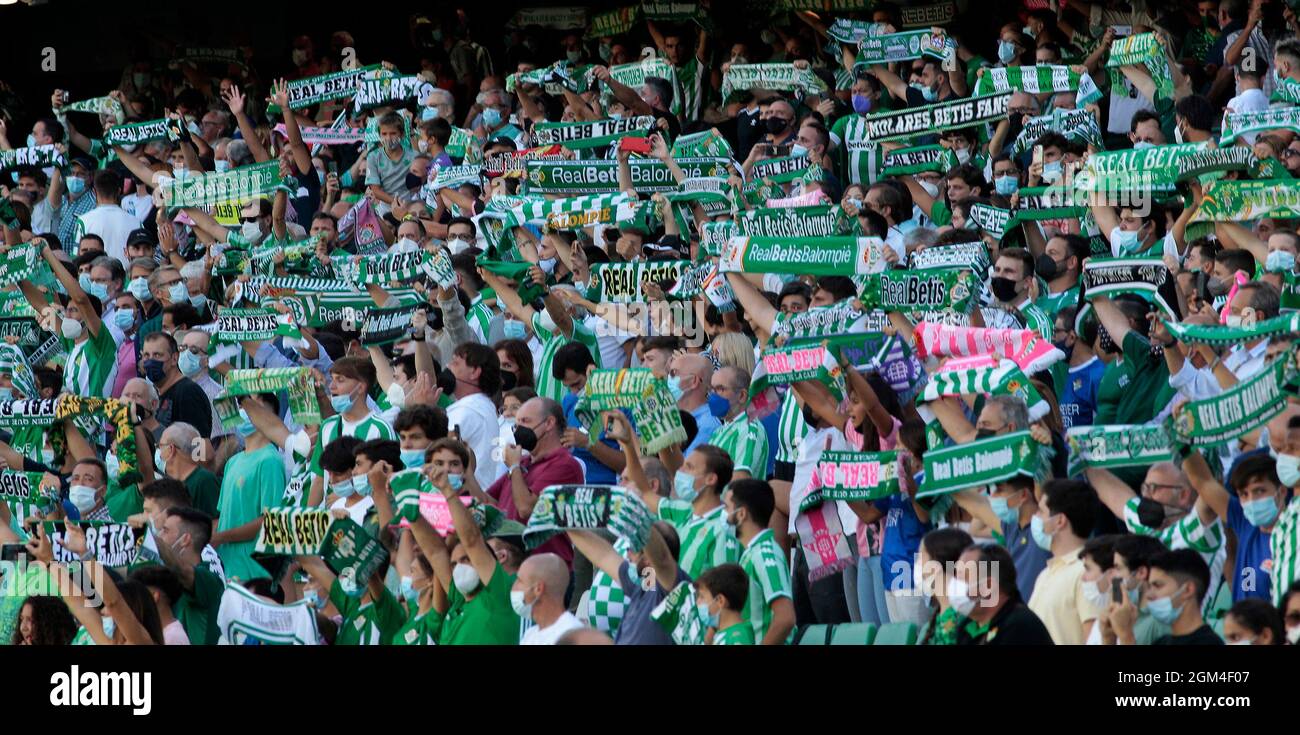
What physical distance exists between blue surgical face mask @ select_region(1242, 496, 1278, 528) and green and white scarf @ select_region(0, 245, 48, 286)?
26.7 ft

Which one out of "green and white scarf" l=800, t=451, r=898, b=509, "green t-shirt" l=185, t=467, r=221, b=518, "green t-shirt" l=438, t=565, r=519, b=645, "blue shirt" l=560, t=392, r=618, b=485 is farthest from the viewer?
"green t-shirt" l=185, t=467, r=221, b=518

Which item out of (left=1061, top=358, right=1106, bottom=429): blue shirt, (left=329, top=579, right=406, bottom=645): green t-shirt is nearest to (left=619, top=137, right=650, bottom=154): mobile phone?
(left=1061, top=358, right=1106, bottom=429): blue shirt

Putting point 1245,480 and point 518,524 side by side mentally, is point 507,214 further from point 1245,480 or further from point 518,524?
point 1245,480

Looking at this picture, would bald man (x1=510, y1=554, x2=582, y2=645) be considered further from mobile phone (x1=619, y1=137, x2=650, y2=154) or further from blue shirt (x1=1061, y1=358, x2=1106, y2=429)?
mobile phone (x1=619, y1=137, x2=650, y2=154)

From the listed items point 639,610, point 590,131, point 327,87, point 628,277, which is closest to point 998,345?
point 639,610

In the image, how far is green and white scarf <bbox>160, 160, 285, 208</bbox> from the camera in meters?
13.9

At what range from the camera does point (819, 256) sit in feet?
31.5

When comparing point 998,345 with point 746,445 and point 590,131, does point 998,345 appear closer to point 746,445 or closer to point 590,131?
point 746,445

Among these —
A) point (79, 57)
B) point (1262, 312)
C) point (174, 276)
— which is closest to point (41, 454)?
point (174, 276)

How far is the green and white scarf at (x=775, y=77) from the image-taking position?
13.7m

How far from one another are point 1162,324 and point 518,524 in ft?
8.44

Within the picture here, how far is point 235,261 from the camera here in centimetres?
1318

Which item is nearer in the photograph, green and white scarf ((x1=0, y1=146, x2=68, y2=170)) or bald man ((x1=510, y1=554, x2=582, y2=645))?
bald man ((x1=510, y1=554, x2=582, y2=645))

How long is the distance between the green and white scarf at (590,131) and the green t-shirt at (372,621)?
496cm
